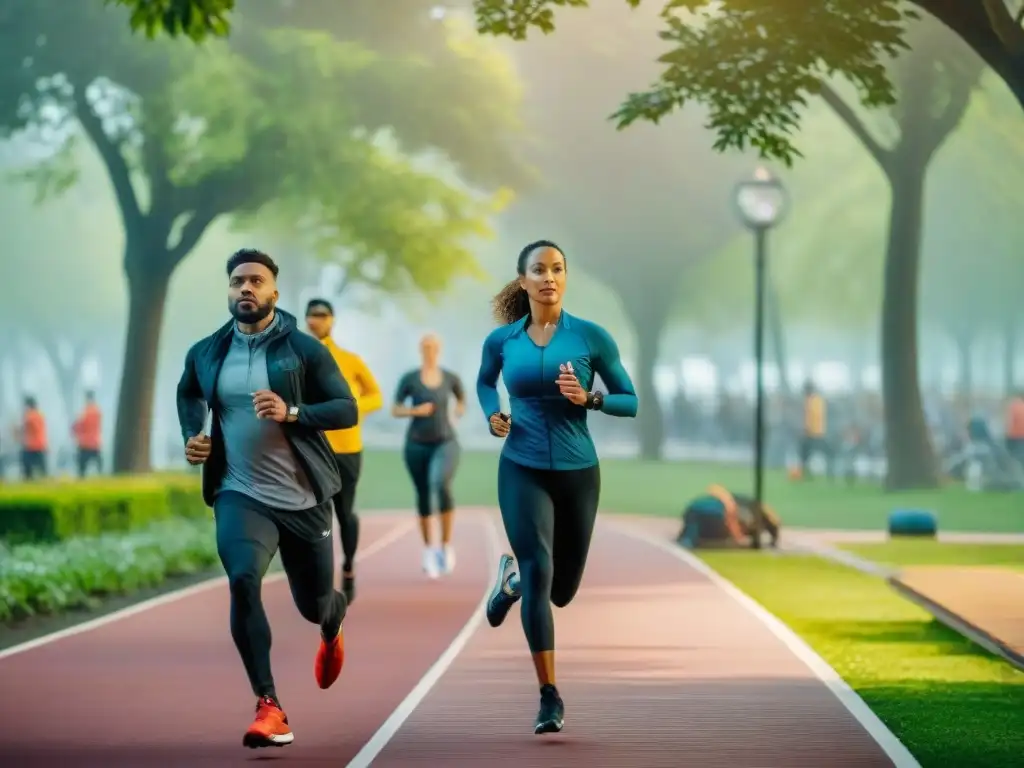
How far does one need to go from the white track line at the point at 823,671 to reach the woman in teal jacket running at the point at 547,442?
1.43 meters

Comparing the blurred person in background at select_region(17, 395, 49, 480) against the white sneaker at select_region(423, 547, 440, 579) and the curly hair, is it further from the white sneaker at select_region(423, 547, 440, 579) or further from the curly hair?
the curly hair

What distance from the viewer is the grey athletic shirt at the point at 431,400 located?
63.5 feet

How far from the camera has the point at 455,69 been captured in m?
38.5

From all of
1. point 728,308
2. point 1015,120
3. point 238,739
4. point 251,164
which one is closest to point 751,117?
point 238,739

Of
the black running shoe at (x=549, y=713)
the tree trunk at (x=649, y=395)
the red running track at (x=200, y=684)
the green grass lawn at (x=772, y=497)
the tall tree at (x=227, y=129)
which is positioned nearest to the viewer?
the red running track at (x=200, y=684)

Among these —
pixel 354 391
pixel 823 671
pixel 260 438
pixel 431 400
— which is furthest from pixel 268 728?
pixel 431 400

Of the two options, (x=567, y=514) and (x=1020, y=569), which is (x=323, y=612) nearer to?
(x=567, y=514)

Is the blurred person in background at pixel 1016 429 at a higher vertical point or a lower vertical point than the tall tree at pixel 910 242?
lower

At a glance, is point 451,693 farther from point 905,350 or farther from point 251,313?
point 905,350

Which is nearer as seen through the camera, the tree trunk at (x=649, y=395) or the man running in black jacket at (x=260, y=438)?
the man running in black jacket at (x=260, y=438)

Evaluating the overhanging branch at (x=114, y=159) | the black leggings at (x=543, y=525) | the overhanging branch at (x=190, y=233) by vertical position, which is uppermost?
the overhanging branch at (x=114, y=159)

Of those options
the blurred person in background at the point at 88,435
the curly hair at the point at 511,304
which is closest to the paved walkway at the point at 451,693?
the curly hair at the point at 511,304

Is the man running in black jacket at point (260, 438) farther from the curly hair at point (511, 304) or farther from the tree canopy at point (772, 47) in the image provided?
the tree canopy at point (772, 47)

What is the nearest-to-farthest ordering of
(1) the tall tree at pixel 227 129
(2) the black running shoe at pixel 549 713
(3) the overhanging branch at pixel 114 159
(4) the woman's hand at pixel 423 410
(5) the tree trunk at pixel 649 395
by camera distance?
1. (2) the black running shoe at pixel 549 713
2. (4) the woman's hand at pixel 423 410
3. (1) the tall tree at pixel 227 129
4. (3) the overhanging branch at pixel 114 159
5. (5) the tree trunk at pixel 649 395
